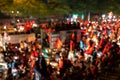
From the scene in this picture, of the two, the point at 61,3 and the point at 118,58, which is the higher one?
the point at 61,3

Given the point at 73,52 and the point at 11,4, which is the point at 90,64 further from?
the point at 11,4

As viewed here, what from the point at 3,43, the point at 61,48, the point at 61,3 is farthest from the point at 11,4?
the point at 61,48

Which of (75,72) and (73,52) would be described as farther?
(73,52)

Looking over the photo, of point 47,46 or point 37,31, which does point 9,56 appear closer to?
point 47,46

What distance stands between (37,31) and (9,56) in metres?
8.32

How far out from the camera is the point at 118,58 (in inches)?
838

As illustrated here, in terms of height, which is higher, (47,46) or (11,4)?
(11,4)

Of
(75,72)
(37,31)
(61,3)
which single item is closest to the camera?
(75,72)

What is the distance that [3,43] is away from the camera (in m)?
25.4

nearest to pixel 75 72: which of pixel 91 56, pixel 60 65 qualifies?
pixel 60 65

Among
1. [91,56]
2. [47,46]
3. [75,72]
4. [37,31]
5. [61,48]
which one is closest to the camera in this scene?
[75,72]

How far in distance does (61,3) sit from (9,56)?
16716 millimetres

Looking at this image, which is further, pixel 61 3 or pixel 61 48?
pixel 61 3

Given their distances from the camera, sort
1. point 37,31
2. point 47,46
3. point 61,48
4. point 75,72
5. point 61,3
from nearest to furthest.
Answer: point 75,72 < point 61,48 < point 47,46 < point 37,31 < point 61,3
